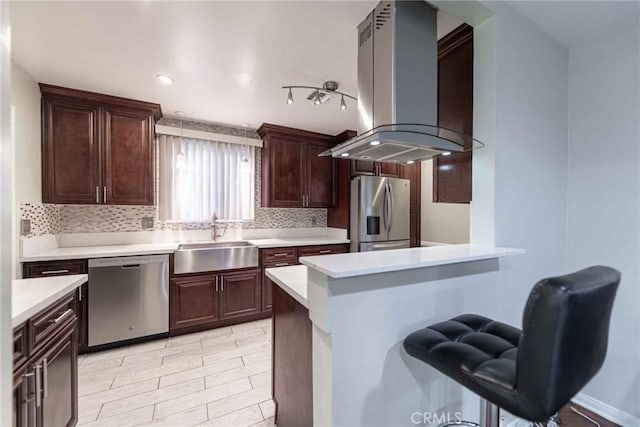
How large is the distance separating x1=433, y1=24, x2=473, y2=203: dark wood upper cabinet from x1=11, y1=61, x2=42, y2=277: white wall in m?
3.15

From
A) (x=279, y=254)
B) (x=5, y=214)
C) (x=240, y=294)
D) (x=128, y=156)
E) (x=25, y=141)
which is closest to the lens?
(x=5, y=214)

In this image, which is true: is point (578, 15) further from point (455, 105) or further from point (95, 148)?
point (95, 148)

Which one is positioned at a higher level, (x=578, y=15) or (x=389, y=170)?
(x=578, y=15)

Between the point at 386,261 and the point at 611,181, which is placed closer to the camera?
the point at 386,261

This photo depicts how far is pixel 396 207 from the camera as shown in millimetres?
3887

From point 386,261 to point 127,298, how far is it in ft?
8.81

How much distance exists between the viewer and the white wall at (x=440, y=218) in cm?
381

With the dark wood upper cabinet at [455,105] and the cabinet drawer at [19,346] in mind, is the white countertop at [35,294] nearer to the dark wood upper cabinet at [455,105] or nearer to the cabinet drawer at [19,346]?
the cabinet drawer at [19,346]

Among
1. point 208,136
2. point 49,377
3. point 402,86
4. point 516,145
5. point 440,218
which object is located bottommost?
point 49,377

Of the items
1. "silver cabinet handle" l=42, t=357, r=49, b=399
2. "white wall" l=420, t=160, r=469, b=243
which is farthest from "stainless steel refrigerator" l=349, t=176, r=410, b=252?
"silver cabinet handle" l=42, t=357, r=49, b=399

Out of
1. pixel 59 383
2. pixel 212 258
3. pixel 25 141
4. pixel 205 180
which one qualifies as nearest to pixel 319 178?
pixel 205 180

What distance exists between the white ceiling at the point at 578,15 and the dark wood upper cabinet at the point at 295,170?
272cm

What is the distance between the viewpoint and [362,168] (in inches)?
156

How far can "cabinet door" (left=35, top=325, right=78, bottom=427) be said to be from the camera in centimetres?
117
